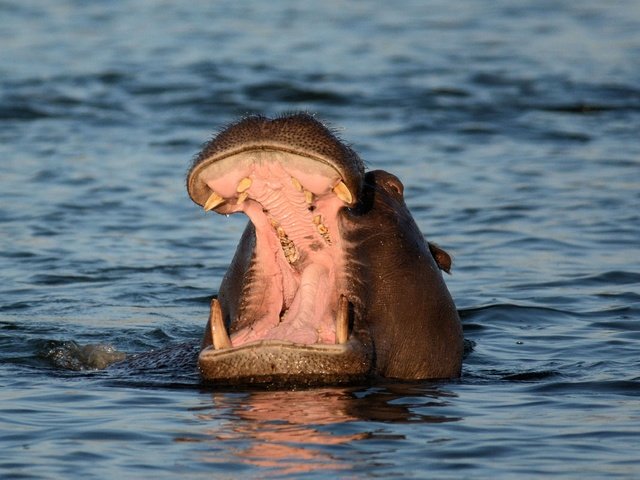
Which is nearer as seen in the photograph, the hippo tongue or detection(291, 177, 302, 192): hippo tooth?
detection(291, 177, 302, 192): hippo tooth

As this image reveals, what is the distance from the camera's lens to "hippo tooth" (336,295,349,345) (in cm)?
675

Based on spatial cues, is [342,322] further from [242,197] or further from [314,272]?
[242,197]

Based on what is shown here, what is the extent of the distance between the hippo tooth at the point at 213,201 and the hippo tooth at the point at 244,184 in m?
→ 0.11

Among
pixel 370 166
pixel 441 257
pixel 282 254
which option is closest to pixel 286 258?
pixel 282 254

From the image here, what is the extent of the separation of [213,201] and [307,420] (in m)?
1.11

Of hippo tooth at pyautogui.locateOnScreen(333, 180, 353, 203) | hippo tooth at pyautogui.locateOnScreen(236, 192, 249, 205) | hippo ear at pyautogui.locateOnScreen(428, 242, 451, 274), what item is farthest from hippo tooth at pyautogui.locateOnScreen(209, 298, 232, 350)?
hippo ear at pyautogui.locateOnScreen(428, 242, 451, 274)

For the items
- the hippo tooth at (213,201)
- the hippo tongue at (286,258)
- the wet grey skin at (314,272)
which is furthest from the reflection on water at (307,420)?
the hippo tooth at (213,201)

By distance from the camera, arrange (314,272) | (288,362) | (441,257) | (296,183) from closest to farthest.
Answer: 1. (296,183)
2. (288,362)
3. (314,272)
4. (441,257)

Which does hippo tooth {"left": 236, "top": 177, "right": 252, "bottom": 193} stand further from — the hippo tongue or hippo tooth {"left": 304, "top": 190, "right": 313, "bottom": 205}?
hippo tooth {"left": 304, "top": 190, "right": 313, "bottom": 205}

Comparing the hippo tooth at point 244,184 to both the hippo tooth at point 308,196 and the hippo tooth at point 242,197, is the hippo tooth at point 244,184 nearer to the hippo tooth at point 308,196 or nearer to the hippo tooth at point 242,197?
the hippo tooth at point 242,197

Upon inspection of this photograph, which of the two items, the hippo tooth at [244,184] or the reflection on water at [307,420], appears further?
the hippo tooth at [244,184]

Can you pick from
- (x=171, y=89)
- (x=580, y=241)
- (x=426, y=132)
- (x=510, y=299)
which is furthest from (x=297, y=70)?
(x=510, y=299)

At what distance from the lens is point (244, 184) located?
264 inches

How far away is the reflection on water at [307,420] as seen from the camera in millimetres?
6250
